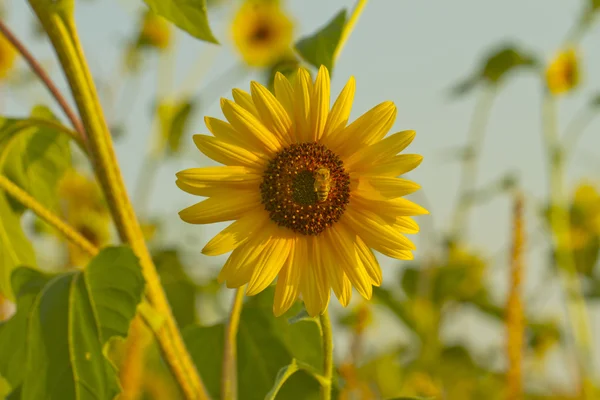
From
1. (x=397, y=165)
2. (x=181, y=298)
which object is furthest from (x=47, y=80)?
(x=181, y=298)

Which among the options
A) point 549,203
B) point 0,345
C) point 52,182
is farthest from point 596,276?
point 0,345

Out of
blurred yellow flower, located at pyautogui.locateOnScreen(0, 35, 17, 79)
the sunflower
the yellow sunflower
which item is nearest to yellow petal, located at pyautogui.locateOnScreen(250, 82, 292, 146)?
the yellow sunflower

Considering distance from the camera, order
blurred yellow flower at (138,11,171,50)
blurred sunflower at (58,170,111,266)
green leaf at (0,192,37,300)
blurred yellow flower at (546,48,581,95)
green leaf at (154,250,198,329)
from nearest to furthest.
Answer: green leaf at (0,192,37,300) < green leaf at (154,250,198,329) < blurred sunflower at (58,170,111,266) < blurred yellow flower at (546,48,581,95) < blurred yellow flower at (138,11,171,50)

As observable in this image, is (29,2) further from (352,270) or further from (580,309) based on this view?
(580,309)

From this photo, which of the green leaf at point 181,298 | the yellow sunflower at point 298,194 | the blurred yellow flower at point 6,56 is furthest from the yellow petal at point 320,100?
the blurred yellow flower at point 6,56

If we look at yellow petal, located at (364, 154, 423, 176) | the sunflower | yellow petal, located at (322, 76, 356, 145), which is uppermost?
the sunflower

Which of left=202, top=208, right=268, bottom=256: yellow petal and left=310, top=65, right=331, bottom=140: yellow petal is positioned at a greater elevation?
left=310, top=65, right=331, bottom=140: yellow petal

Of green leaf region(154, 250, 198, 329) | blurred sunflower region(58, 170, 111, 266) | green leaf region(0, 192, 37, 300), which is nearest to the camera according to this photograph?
green leaf region(0, 192, 37, 300)

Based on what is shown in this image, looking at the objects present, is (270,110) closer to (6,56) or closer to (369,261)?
(369,261)

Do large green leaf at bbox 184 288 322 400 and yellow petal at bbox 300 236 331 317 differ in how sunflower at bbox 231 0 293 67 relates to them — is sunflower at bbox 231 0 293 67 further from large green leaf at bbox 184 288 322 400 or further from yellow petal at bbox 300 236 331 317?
yellow petal at bbox 300 236 331 317
